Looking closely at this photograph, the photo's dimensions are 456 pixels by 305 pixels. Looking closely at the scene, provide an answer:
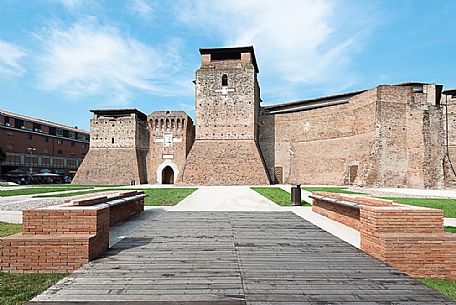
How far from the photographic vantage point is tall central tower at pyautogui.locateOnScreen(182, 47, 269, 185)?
2667cm

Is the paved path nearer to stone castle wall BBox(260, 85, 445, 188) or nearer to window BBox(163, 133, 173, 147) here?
stone castle wall BBox(260, 85, 445, 188)

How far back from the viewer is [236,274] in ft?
11.2

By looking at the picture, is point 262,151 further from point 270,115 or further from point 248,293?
point 248,293

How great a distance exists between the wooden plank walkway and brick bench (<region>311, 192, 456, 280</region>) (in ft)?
0.87

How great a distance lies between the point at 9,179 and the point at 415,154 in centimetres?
4800

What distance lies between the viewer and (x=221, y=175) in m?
25.8

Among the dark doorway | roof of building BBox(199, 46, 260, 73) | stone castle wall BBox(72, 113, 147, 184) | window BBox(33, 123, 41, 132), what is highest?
roof of building BBox(199, 46, 260, 73)

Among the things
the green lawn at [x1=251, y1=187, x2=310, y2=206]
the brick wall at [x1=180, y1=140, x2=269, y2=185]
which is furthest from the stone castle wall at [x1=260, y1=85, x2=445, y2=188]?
the green lawn at [x1=251, y1=187, x2=310, y2=206]

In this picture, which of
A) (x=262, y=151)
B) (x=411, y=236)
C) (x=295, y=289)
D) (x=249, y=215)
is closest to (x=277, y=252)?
(x=295, y=289)

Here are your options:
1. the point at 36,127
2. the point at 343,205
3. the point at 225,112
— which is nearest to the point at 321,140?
the point at 225,112

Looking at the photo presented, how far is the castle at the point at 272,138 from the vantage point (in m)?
23.4

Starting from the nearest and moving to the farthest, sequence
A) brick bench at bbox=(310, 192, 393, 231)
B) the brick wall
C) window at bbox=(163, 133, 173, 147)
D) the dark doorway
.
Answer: brick bench at bbox=(310, 192, 393, 231) → the brick wall → window at bbox=(163, 133, 173, 147) → the dark doorway

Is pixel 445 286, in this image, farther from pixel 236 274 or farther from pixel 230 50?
pixel 230 50

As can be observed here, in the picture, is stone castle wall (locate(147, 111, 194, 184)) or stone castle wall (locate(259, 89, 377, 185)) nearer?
stone castle wall (locate(259, 89, 377, 185))
